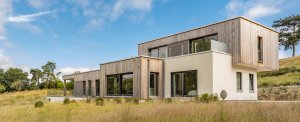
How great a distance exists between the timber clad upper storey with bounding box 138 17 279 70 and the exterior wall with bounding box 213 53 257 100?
1.79 ft

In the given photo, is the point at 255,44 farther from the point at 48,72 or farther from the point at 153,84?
the point at 48,72

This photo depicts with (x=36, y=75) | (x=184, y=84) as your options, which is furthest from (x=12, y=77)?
(x=184, y=84)

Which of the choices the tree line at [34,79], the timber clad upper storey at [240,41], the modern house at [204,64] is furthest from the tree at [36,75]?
the timber clad upper storey at [240,41]

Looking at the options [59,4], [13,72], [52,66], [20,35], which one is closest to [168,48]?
[59,4]

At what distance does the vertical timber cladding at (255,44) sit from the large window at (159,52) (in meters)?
6.02

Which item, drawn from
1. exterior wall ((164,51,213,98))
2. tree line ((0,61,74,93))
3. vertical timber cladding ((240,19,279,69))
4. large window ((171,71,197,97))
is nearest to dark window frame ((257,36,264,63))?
vertical timber cladding ((240,19,279,69))

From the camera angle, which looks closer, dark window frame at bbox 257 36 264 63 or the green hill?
dark window frame at bbox 257 36 264 63

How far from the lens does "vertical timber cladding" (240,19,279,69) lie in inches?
677

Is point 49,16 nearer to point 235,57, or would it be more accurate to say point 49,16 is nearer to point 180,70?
point 180,70

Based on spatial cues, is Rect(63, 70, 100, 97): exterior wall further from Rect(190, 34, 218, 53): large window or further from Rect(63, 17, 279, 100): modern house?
Rect(190, 34, 218, 53): large window

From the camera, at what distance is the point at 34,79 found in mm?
52625

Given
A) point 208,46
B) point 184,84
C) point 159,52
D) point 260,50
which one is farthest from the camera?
point 159,52

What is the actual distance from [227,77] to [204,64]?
5.68 feet

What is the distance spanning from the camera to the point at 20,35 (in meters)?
17.8
